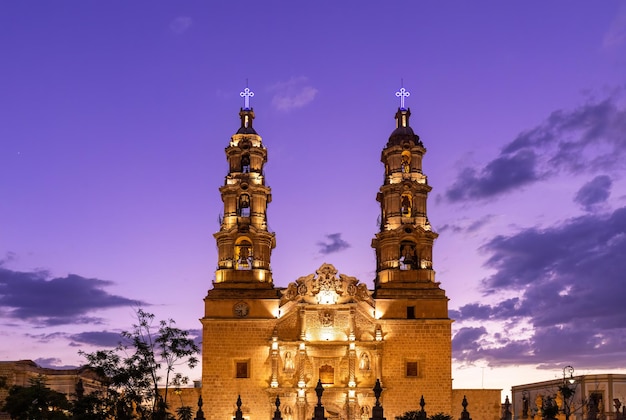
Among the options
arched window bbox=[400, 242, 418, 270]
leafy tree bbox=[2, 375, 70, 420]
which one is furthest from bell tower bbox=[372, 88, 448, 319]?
leafy tree bbox=[2, 375, 70, 420]

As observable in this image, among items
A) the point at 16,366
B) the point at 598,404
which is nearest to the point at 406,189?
the point at 598,404

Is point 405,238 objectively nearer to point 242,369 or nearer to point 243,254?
point 243,254

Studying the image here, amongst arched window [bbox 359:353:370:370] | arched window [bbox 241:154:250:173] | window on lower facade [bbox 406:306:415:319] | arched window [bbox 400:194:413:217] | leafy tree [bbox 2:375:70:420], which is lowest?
leafy tree [bbox 2:375:70:420]

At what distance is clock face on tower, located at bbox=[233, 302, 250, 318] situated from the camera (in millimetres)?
49281

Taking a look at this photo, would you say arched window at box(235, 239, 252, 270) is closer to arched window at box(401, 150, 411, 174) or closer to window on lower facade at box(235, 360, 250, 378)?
window on lower facade at box(235, 360, 250, 378)

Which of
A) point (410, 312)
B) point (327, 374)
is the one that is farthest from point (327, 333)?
point (410, 312)

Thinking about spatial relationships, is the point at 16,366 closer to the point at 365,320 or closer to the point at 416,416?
the point at 365,320

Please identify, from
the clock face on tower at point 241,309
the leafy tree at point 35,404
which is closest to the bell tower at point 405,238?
the clock face on tower at point 241,309

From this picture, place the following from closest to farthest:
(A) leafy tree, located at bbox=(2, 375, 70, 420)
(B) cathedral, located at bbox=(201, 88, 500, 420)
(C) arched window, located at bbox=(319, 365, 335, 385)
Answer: (A) leafy tree, located at bbox=(2, 375, 70, 420) < (B) cathedral, located at bbox=(201, 88, 500, 420) < (C) arched window, located at bbox=(319, 365, 335, 385)

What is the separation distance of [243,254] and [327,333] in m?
7.36

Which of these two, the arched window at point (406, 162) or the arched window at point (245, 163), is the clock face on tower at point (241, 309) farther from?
the arched window at point (406, 162)

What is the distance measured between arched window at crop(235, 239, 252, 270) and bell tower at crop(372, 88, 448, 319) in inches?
323

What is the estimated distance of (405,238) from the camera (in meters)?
50.8

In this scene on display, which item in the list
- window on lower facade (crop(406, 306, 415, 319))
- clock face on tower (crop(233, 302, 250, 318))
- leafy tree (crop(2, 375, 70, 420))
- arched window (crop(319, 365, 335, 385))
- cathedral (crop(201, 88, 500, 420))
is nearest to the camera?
leafy tree (crop(2, 375, 70, 420))
